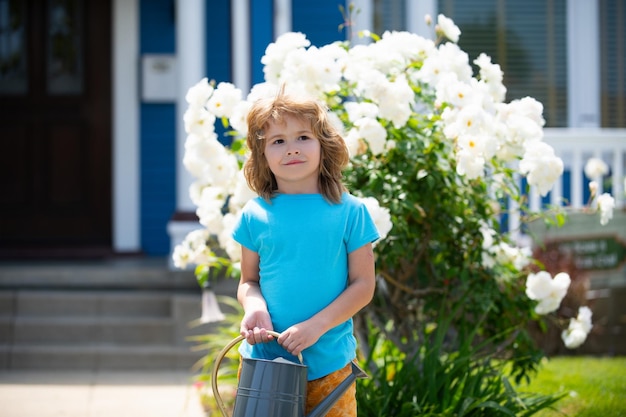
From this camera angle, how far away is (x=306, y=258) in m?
2.68

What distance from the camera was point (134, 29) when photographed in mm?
7480

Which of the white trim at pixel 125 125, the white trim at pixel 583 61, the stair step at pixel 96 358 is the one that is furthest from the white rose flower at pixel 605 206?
the white trim at pixel 125 125

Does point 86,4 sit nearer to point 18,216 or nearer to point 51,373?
point 18,216

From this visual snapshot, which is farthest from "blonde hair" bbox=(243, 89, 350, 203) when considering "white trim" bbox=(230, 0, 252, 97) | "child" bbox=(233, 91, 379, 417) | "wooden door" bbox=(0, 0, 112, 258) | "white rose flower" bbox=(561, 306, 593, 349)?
"wooden door" bbox=(0, 0, 112, 258)

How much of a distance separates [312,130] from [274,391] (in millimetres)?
756

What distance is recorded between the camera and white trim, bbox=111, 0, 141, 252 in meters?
7.48

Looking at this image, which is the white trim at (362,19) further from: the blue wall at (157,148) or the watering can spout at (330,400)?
the watering can spout at (330,400)

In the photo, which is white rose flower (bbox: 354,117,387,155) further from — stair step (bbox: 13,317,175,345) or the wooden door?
the wooden door

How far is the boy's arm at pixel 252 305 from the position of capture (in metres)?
2.57

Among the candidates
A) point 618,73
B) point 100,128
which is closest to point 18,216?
point 100,128

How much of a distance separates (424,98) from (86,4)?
4.29 m

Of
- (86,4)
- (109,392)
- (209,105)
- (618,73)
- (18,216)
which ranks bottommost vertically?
(109,392)

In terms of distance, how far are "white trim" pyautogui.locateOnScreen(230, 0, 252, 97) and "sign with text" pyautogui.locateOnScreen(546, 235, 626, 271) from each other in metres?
2.51

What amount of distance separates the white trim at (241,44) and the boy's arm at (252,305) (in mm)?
3580
